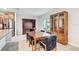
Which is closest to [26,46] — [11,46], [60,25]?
[11,46]

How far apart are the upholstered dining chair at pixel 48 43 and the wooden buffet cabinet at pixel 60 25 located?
0.12 m

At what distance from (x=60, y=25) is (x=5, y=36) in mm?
1190

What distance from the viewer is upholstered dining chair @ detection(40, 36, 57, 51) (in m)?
1.77

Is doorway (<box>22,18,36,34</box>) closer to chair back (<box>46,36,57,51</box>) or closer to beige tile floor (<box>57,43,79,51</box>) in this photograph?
chair back (<box>46,36,57,51</box>)

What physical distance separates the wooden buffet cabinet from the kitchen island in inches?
35.7

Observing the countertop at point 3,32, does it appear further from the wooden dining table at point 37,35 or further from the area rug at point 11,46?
the wooden dining table at point 37,35

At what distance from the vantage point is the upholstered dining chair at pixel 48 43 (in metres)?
1.77

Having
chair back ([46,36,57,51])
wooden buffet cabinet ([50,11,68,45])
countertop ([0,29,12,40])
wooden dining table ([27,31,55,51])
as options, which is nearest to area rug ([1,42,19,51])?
countertop ([0,29,12,40])
